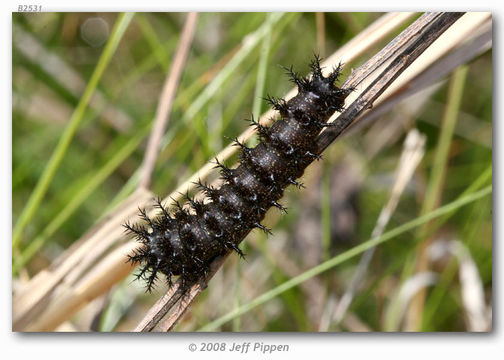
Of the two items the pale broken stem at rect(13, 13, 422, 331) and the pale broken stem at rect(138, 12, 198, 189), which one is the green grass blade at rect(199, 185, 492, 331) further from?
the pale broken stem at rect(138, 12, 198, 189)

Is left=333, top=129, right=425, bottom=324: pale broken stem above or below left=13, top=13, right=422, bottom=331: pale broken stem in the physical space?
below

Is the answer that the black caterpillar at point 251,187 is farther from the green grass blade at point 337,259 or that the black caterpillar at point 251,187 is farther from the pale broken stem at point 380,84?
the green grass blade at point 337,259

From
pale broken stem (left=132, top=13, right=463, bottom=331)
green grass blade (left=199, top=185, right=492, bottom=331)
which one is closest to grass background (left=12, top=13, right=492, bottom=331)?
green grass blade (left=199, top=185, right=492, bottom=331)

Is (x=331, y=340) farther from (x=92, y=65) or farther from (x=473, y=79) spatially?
(x=92, y=65)

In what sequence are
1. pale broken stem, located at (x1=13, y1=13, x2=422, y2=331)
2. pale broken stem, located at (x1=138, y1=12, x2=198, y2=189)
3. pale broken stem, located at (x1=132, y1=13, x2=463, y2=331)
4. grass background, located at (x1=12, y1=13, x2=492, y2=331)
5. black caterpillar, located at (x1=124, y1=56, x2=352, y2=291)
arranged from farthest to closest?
1. grass background, located at (x1=12, y1=13, x2=492, y2=331)
2. pale broken stem, located at (x1=138, y1=12, x2=198, y2=189)
3. pale broken stem, located at (x1=13, y1=13, x2=422, y2=331)
4. pale broken stem, located at (x1=132, y1=13, x2=463, y2=331)
5. black caterpillar, located at (x1=124, y1=56, x2=352, y2=291)

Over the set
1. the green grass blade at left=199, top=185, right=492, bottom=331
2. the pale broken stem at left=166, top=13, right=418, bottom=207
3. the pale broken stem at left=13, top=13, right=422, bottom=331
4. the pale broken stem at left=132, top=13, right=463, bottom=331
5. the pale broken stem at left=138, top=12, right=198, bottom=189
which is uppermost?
the pale broken stem at left=138, top=12, right=198, bottom=189

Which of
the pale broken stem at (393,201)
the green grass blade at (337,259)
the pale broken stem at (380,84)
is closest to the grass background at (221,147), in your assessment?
the pale broken stem at (393,201)
